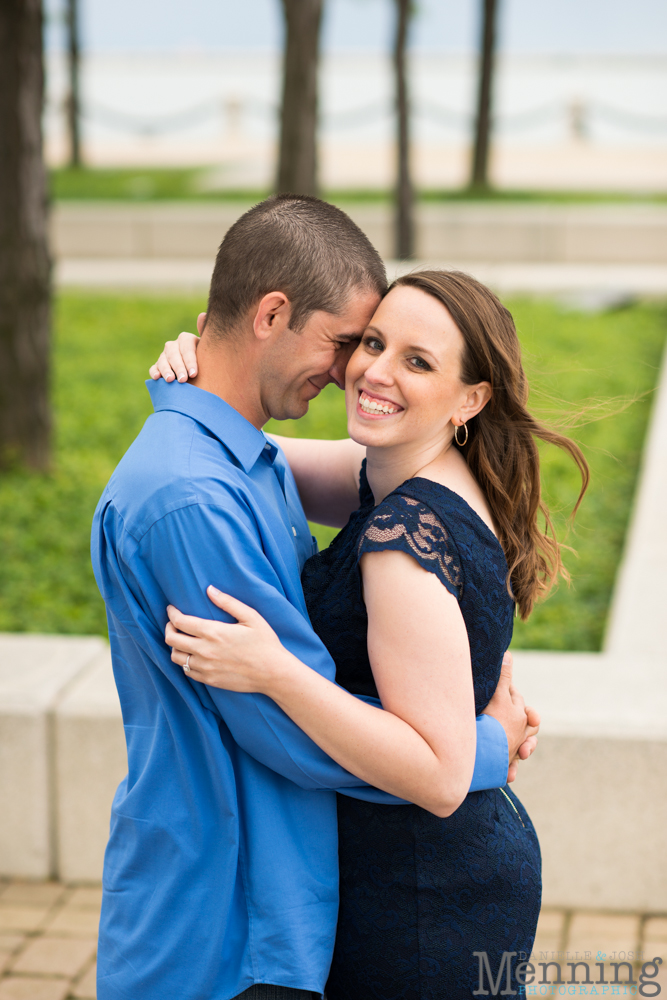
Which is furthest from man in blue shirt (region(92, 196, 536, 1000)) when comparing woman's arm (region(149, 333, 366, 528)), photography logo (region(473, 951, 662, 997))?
photography logo (region(473, 951, 662, 997))

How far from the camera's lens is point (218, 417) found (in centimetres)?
205

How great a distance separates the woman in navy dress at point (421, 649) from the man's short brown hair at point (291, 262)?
115 mm

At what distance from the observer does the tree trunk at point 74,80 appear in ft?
67.5

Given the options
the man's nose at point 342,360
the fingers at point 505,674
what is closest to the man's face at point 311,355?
the man's nose at point 342,360

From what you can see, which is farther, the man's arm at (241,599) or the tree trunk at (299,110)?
the tree trunk at (299,110)

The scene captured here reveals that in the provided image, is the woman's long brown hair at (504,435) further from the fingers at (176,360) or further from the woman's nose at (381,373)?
the fingers at (176,360)

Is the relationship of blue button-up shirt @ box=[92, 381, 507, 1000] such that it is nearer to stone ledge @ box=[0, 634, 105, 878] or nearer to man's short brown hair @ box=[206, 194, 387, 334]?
man's short brown hair @ box=[206, 194, 387, 334]

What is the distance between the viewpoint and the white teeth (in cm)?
206

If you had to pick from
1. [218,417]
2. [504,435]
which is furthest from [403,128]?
[218,417]

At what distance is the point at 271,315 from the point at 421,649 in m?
0.71

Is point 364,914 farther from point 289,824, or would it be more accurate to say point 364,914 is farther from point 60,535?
point 60,535

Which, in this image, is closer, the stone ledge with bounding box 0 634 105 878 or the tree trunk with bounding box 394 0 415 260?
the stone ledge with bounding box 0 634 105 878

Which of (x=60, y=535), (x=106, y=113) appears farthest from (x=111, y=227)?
(x=106, y=113)

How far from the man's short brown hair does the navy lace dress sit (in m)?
0.42
